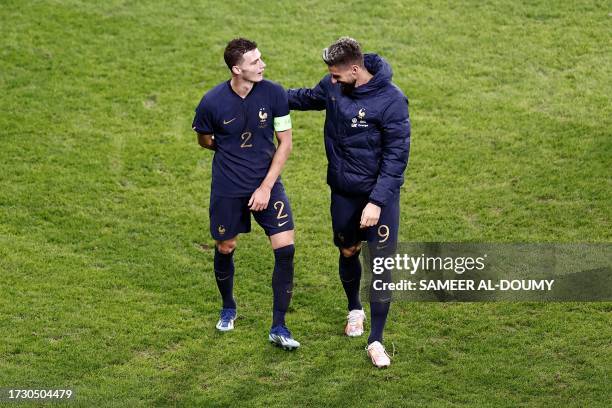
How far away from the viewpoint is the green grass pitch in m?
9.75

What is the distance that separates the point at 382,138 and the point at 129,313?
2.98 metres

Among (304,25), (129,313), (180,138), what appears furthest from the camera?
(304,25)

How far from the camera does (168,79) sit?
15.0 m

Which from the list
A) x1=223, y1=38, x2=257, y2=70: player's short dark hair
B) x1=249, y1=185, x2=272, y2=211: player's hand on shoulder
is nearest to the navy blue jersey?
x1=249, y1=185, x2=272, y2=211: player's hand on shoulder

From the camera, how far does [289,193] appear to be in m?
12.9

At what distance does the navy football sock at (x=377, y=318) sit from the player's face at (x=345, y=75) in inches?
73.8

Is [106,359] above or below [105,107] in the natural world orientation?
below

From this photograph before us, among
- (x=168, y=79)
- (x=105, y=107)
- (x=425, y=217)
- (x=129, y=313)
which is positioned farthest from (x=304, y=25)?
Result: (x=129, y=313)

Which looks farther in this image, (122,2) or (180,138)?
(122,2)

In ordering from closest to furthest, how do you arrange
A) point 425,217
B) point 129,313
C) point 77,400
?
point 77,400 → point 129,313 → point 425,217

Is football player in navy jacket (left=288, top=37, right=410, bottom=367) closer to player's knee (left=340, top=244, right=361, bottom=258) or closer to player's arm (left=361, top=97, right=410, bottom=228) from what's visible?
player's arm (left=361, top=97, right=410, bottom=228)

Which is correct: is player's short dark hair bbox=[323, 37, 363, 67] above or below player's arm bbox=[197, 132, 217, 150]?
above

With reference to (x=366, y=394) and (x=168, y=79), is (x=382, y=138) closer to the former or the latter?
(x=366, y=394)

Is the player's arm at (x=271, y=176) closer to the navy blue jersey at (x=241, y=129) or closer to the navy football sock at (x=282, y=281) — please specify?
the navy blue jersey at (x=241, y=129)
